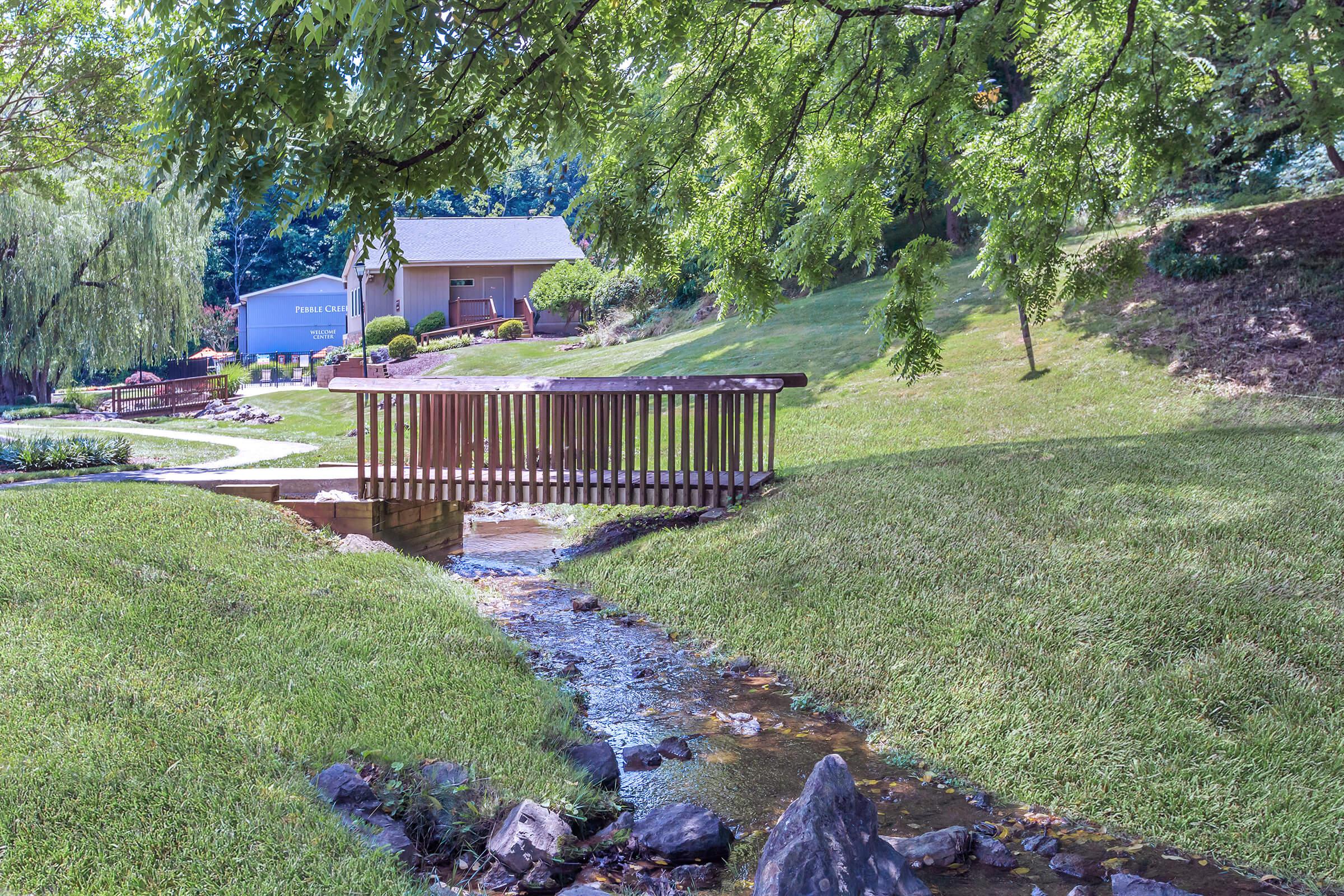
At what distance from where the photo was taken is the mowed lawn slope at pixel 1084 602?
16.4ft

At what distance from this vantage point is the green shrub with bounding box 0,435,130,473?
13.2 m

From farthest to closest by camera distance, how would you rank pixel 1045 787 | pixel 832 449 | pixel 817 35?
pixel 832 449 → pixel 817 35 → pixel 1045 787

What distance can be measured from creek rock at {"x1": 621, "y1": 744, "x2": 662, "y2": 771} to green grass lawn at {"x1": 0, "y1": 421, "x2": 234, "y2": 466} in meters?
12.8

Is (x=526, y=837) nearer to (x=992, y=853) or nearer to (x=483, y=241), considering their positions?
(x=992, y=853)

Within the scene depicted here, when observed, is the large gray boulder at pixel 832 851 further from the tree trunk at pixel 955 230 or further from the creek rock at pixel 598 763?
the tree trunk at pixel 955 230

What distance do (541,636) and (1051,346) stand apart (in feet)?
42.6

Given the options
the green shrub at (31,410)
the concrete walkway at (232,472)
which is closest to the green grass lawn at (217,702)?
the concrete walkway at (232,472)

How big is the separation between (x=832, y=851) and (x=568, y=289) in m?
34.6

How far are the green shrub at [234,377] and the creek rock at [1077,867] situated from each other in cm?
3167

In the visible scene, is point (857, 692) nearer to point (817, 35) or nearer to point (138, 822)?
point (138, 822)

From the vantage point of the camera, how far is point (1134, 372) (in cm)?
1515

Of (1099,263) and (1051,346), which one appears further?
(1051,346)

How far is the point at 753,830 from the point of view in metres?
4.63

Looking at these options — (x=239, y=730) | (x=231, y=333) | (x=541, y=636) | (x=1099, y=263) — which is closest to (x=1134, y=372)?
(x=1099, y=263)
